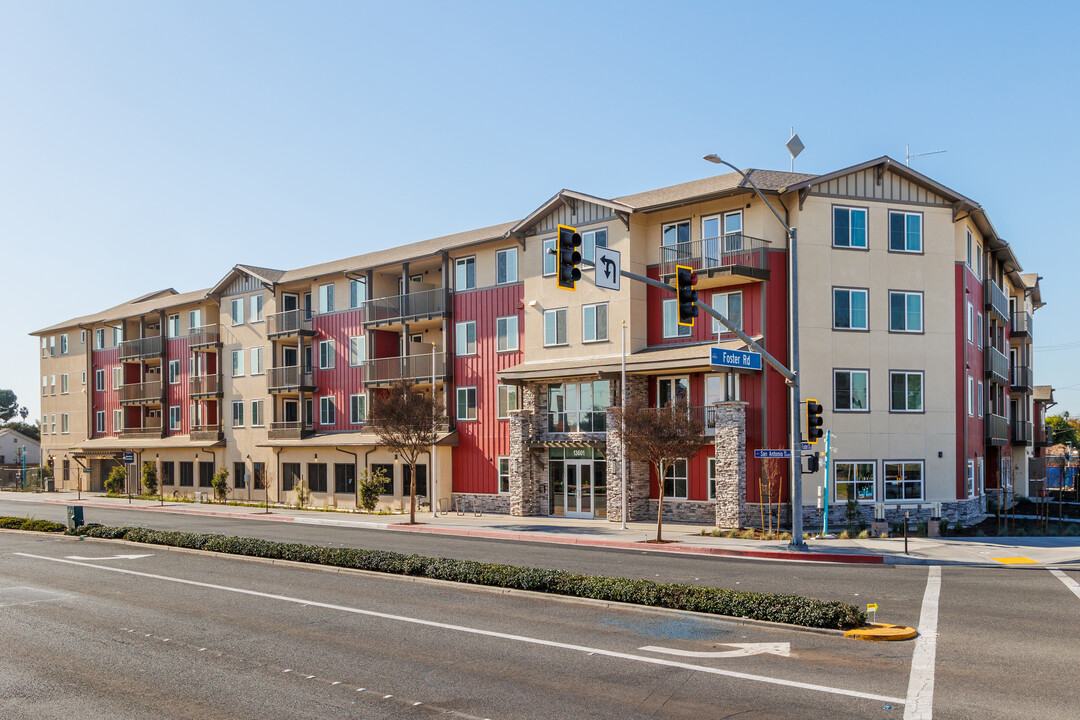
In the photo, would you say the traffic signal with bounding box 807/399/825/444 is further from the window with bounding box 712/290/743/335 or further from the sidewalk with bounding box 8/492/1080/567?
the window with bounding box 712/290/743/335

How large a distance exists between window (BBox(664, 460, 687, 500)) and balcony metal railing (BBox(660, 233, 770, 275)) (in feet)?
24.3

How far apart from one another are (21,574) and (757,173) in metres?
26.6

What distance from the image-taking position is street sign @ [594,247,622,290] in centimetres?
1736

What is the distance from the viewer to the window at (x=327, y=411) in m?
47.7

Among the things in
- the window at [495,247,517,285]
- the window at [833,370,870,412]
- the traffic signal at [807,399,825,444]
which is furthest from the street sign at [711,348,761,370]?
the window at [495,247,517,285]

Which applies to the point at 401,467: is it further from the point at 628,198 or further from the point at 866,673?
the point at 866,673

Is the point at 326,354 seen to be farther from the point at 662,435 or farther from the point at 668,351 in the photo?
the point at 662,435

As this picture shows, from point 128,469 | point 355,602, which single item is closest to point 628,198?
point 355,602

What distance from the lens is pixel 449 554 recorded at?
23.6 m

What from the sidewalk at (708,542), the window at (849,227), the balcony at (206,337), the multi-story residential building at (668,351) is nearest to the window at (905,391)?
the multi-story residential building at (668,351)

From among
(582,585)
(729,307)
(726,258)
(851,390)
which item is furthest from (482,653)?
(851,390)

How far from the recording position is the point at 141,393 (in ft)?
199

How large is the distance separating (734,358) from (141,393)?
161ft

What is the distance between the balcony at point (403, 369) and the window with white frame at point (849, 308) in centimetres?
1768
